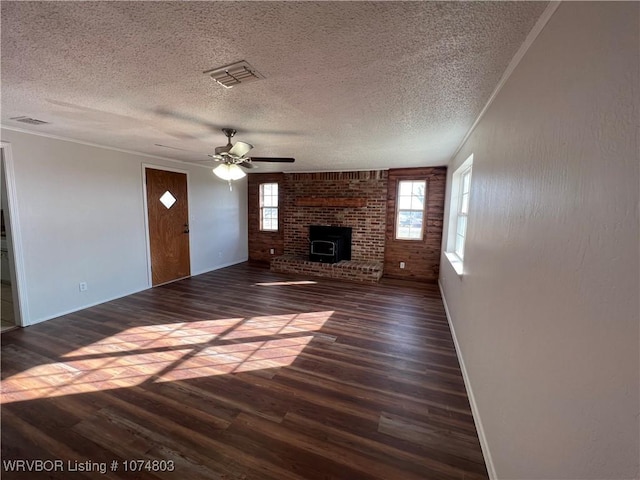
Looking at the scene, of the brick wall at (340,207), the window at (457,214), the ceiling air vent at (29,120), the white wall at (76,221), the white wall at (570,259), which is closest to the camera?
the white wall at (570,259)

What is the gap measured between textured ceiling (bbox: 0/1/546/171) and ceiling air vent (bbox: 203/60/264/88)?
4cm

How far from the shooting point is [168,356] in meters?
2.59

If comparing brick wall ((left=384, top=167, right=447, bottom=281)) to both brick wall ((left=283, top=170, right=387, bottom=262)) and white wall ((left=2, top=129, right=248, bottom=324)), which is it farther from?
white wall ((left=2, top=129, right=248, bottom=324))

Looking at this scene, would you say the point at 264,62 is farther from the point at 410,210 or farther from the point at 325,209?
the point at 325,209

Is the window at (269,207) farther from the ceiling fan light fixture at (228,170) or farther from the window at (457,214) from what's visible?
the window at (457,214)

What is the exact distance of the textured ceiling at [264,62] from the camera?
112 centimetres

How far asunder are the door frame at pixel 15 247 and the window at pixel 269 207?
427 cm

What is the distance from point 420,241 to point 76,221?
5520 mm

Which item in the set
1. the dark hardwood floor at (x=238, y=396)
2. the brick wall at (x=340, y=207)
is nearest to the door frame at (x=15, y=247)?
the dark hardwood floor at (x=238, y=396)

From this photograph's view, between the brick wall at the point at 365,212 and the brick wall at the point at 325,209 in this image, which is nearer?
the brick wall at the point at 365,212

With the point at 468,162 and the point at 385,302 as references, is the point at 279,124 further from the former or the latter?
the point at 385,302

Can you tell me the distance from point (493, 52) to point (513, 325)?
1.39 metres

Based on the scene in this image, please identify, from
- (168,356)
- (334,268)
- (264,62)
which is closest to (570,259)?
(264,62)

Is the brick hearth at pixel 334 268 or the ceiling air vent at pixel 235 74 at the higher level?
the ceiling air vent at pixel 235 74
